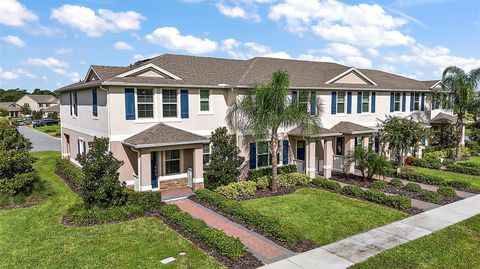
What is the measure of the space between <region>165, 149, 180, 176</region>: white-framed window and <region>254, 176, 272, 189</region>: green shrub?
4466 millimetres

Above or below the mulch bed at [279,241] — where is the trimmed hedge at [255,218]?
above

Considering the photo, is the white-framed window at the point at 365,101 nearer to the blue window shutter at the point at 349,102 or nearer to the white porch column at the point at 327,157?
the blue window shutter at the point at 349,102

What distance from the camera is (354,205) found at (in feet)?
51.2

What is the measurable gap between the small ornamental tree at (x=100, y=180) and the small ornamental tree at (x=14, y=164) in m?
4.46

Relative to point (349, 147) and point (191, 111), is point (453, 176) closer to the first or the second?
point (349, 147)

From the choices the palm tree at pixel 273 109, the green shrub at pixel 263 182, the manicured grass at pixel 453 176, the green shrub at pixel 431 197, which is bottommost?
the manicured grass at pixel 453 176

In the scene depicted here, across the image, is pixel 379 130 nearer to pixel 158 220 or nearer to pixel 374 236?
pixel 374 236

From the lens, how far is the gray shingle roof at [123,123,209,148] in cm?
1577

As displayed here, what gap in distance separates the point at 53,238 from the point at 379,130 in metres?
21.7

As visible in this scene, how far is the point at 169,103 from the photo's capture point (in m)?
17.8

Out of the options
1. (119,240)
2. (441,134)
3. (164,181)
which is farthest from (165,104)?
(441,134)

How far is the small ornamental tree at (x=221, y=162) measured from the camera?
57.7 feet

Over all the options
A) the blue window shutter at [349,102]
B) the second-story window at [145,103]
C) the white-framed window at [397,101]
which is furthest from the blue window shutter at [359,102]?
the second-story window at [145,103]

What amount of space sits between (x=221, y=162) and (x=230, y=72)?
21.6 feet
